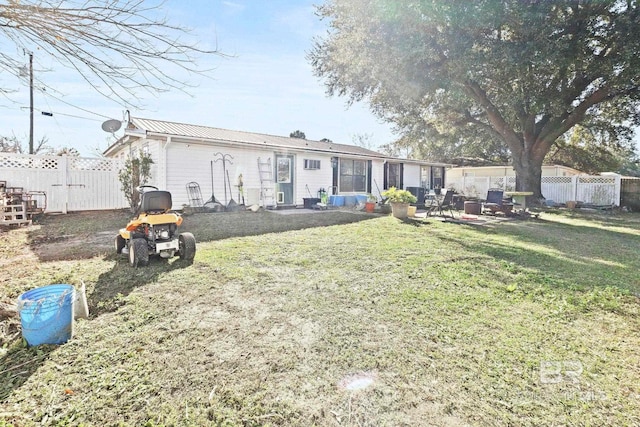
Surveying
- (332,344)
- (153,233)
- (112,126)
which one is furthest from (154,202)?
(112,126)

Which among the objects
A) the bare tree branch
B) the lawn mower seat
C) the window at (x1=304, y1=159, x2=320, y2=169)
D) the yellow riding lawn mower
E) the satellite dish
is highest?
the satellite dish

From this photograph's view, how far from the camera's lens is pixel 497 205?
1070 centimetres

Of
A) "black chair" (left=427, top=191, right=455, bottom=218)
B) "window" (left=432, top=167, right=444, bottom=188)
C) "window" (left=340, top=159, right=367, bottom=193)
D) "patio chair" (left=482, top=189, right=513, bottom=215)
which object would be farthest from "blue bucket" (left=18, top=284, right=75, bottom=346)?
"window" (left=432, top=167, right=444, bottom=188)

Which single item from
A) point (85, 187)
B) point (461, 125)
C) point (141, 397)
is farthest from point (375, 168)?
point (141, 397)

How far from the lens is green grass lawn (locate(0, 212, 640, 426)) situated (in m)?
1.70

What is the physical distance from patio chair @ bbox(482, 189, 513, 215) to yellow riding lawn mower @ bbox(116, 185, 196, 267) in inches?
391

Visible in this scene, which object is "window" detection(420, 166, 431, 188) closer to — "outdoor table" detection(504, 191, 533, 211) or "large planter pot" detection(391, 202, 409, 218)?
"outdoor table" detection(504, 191, 533, 211)

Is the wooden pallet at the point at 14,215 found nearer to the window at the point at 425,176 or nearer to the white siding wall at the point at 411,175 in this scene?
A: the white siding wall at the point at 411,175

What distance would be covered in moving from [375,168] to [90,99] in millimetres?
13310

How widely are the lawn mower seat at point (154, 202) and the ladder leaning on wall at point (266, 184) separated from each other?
23.4 feet

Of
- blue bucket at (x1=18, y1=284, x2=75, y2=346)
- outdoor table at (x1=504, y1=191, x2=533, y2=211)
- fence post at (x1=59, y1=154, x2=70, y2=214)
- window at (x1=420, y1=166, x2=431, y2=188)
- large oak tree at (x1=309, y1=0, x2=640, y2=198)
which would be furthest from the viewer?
window at (x1=420, y1=166, x2=431, y2=188)

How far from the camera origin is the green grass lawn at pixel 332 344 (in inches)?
67.0

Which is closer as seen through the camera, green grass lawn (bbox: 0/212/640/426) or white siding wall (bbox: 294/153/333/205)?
green grass lawn (bbox: 0/212/640/426)

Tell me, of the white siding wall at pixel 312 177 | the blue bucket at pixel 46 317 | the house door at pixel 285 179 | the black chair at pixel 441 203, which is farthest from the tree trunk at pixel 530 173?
the blue bucket at pixel 46 317
